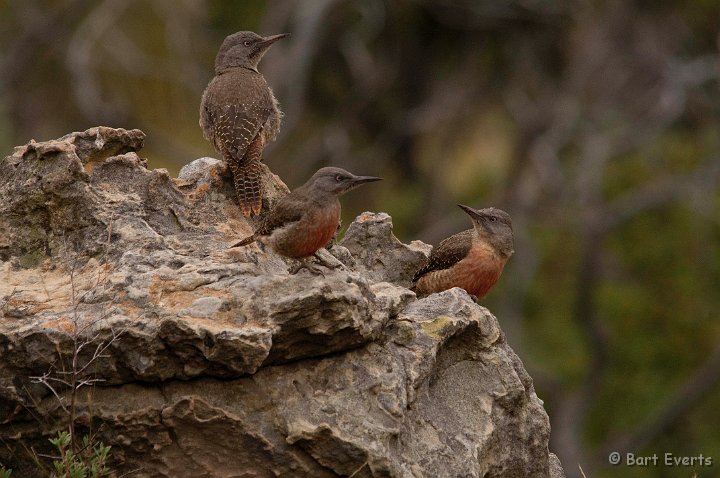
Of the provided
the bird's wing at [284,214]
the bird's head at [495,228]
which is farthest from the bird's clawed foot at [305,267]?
the bird's head at [495,228]

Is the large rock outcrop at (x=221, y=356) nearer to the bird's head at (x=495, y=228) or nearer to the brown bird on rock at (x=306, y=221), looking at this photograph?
the brown bird on rock at (x=306, y=221)

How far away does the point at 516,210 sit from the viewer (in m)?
26.2

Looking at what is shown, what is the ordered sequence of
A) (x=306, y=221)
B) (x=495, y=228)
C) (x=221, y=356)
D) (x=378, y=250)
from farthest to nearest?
(x=495, y=228) < (x=378, y=250) < (x=306, y=221) < (x=221, y=356)

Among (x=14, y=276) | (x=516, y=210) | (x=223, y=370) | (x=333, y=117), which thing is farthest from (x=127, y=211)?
(x=333, y=117)

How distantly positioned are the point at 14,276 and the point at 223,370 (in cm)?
Answer: 158

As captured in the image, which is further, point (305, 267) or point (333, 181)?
point (333, 181)

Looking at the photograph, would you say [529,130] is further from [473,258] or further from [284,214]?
[284,214]

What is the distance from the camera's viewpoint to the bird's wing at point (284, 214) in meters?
7.73

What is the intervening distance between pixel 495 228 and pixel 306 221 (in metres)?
3.21

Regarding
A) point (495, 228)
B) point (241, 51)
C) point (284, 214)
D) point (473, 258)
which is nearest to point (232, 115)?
point (241, 51)

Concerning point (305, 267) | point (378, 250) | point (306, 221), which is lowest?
point (305, 267)

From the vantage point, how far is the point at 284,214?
781 centimetres

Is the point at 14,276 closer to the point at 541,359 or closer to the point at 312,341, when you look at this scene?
the point at 312,341

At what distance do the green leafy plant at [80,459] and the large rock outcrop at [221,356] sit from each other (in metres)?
0.15
